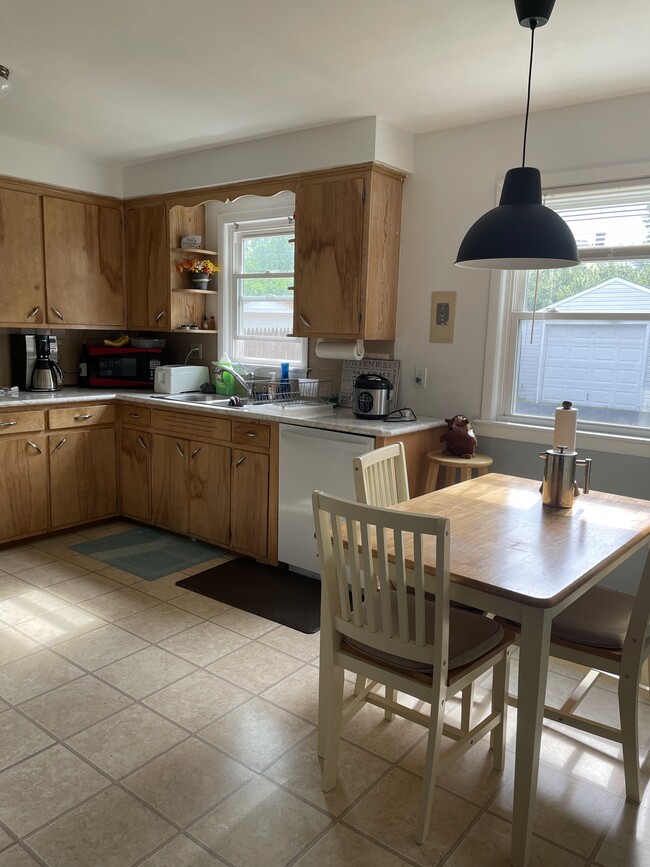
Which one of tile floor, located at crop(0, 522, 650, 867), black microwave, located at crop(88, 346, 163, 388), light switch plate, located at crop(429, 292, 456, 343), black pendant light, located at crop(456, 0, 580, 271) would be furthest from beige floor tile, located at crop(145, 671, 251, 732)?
black microwave, located at crop(88, 346, 163, 388)

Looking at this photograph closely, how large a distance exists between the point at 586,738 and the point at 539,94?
2.76 m

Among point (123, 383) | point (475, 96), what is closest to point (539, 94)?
point (475, 96)

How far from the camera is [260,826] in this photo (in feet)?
6.07

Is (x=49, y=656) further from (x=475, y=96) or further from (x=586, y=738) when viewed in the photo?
(x=475, y=96)

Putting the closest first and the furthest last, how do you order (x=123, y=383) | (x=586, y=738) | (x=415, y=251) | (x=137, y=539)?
(x=586, y=738), (x=415, y=251), (x=137, y=539), (x=123, y=383)

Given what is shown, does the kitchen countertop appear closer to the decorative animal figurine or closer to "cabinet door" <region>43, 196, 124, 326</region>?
the decorative animal figurine

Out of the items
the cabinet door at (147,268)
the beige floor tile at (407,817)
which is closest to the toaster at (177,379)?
the cabinet door at (147,268)

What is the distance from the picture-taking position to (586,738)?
231cm

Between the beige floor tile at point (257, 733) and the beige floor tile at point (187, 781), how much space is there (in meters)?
0.05

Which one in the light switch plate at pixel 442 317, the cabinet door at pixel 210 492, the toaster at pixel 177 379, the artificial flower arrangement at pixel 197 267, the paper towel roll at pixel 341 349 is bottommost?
the cabinet door at pixel 210 492

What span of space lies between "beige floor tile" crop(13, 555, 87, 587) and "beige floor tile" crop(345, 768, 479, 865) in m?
2.28

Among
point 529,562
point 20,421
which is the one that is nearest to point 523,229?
point 529,562

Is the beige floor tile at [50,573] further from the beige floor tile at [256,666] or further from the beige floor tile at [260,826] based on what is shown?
the beige floor tile at [260,826]

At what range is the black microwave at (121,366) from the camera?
4.71 m
